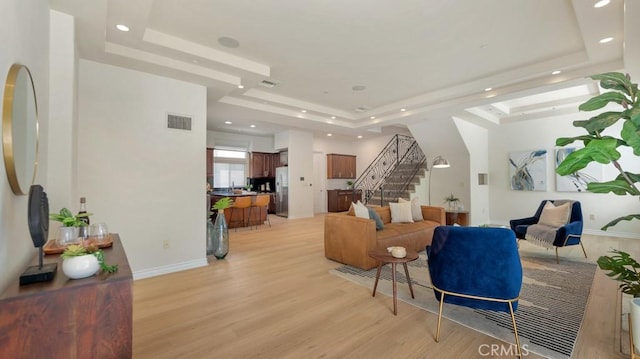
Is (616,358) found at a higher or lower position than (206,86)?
lower

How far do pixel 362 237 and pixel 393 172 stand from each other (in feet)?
19.9

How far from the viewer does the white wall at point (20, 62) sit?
4.37ft

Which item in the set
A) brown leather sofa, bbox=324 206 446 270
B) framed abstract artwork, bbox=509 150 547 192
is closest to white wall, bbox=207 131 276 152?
brown leather sofa, bbox=324 206 446 270

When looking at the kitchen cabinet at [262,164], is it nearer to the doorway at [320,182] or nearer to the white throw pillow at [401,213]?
the doorway at [320,182]

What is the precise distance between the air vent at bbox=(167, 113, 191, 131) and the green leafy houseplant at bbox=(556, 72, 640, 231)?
444cm

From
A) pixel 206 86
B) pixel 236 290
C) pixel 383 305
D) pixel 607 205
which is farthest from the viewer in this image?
pixel 607 205

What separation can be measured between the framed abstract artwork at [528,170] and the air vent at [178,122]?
8.17 m

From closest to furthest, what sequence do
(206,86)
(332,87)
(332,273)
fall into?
(332,273)
(206,86)
(332,87)

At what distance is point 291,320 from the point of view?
8.50 ft

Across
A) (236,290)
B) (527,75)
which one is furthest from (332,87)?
(236,290)

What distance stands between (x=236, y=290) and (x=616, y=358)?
3.51 m

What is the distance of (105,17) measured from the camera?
8.65 feet

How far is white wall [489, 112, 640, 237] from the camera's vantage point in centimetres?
602

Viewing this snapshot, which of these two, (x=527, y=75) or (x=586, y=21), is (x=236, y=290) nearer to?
(x=586, y=21)
